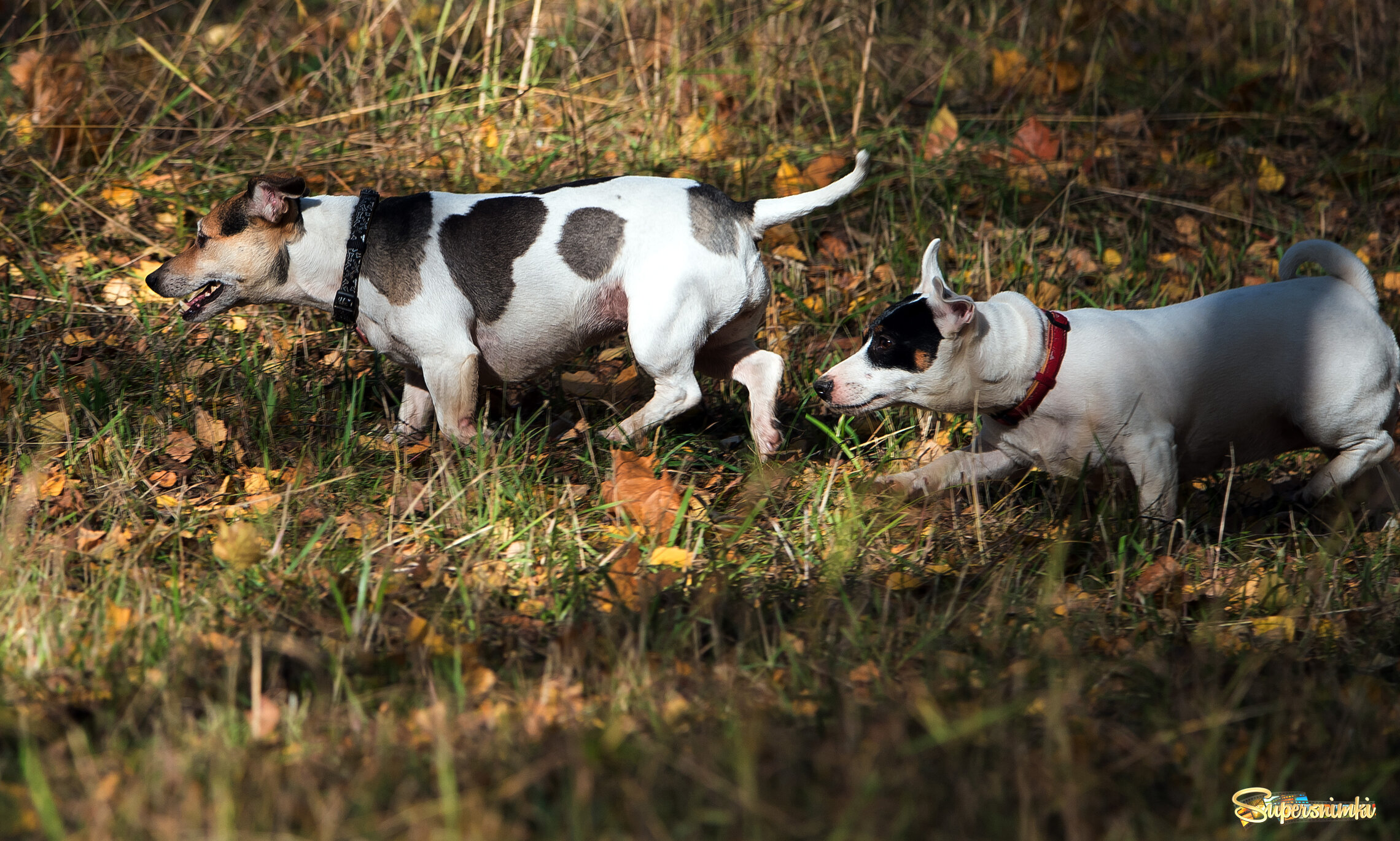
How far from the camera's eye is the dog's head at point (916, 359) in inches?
139

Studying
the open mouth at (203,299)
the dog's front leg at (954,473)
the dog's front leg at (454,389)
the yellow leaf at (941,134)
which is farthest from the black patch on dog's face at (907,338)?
the yellow leaf at (941,134)

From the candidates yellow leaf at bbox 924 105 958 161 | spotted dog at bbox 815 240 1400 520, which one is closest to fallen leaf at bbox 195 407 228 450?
spotted dog at bbox 815 240 1400 520

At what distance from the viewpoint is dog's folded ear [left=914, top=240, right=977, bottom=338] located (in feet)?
11.4

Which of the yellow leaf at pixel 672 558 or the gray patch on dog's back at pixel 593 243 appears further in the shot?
the gray patch on dog's back at pixel 593 243

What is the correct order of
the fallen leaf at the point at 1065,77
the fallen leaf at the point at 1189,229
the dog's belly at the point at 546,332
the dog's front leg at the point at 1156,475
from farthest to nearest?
the fallen leaf at the point at 1065,77, the fallen leaf at the point at 1189,229, the dog's belly at the point at 546,332, the dog's front leg at the point at 1156,475

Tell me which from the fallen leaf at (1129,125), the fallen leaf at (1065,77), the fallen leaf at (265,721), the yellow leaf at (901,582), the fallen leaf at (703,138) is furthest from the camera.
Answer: the fallen leaf at (1065,77)

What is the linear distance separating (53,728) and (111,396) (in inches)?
82.0

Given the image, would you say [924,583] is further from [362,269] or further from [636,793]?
[362,269]

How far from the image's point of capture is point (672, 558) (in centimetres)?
328

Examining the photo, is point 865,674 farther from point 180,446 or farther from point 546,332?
point 180,446

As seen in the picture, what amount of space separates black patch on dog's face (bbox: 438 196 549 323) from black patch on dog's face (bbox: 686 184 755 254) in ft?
1.73

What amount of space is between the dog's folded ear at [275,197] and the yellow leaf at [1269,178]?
16.1ft

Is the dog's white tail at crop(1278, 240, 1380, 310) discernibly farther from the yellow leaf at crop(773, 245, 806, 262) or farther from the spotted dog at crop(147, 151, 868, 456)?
the yellow leaf at crop(773, 245, 806, 262)

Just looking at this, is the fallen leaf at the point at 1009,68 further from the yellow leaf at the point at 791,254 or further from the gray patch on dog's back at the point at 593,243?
the gray patch on dog's back at the point at 593,243
